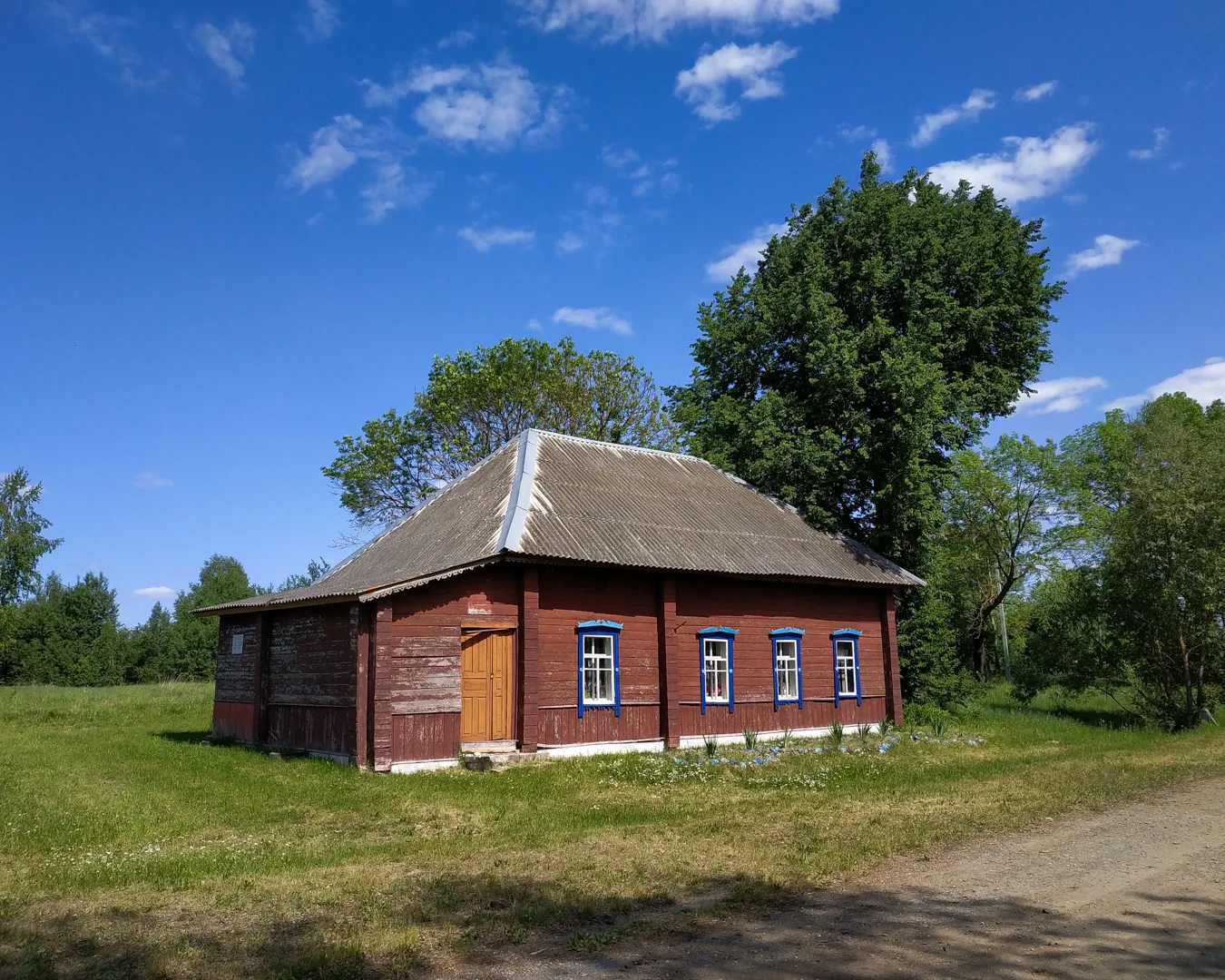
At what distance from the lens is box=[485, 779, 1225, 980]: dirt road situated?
550 cm

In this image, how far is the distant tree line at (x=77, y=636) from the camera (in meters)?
52.6

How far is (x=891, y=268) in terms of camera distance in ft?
88.1

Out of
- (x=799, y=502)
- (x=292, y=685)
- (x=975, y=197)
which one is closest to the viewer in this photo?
(x=292, y=685)

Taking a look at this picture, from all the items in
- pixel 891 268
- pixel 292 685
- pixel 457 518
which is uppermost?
pixel 891 268

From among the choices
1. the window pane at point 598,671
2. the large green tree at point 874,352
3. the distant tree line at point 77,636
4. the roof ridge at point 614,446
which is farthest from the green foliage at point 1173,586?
the distant tree line at point 77,636

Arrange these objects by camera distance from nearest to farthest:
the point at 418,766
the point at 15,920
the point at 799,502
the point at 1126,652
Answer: the point at 15,920 → the point at 418,766 → the point at 1126,652 → the point at 799,502

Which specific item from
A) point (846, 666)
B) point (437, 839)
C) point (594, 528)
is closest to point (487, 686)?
point (594, 528)

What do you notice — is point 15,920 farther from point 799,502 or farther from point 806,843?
point 799,502

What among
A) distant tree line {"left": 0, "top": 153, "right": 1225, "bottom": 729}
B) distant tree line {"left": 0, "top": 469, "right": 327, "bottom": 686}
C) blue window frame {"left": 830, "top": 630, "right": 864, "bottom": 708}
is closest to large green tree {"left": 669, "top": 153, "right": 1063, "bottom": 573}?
distant tree line {"left": 0, "top": 153, "right": 1225, "bottom": 729}

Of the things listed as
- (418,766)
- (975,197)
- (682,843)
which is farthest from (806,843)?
(975,197)

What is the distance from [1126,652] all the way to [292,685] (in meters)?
19.1

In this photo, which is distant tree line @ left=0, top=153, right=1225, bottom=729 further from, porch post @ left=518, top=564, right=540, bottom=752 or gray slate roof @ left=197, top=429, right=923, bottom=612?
porch post @ left=518, top=564, right=540, bottom=752

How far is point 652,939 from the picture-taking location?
20.4ft

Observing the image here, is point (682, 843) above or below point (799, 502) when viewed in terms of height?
below
